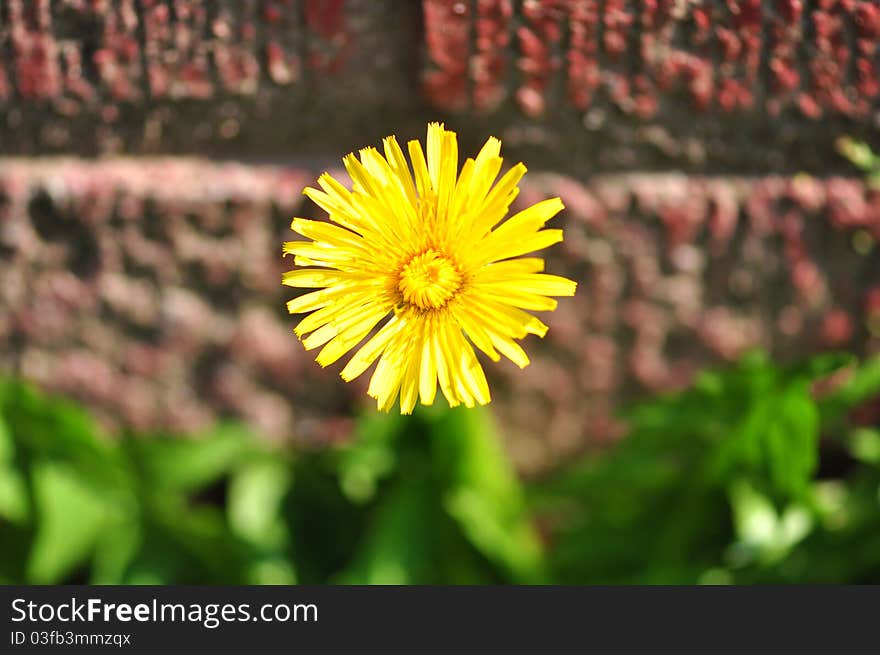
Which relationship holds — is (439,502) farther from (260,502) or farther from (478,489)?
(260,502)

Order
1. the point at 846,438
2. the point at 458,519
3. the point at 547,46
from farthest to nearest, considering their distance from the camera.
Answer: the point at 846,438 → the point at 458,519 → the point at 547,46

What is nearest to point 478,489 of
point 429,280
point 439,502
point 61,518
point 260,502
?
point 439,502

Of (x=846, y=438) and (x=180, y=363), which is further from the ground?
(x=180, y=363)

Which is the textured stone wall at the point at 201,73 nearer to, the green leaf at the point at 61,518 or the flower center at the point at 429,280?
Answer: the flower center at the point at 429,280

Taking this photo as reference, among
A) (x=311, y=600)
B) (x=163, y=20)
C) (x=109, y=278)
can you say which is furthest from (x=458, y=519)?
(x=163, y=20)

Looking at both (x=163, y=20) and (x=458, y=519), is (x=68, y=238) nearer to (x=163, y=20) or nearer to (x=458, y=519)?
(x=163, y=20)

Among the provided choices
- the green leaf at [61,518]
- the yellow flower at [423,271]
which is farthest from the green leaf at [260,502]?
the yellow flower at [423,271]
